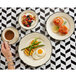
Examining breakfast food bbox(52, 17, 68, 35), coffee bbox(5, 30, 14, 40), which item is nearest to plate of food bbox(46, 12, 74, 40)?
breakfast food bbox(52, 17, 68, 35)

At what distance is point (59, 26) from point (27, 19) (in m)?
0.36

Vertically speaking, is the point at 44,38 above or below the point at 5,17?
below

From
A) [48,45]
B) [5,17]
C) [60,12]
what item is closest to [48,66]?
[48,45]

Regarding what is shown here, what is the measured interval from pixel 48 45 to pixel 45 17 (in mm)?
332

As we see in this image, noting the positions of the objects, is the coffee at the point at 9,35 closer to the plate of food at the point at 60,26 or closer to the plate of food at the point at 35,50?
the plate of food at the point at 35,50

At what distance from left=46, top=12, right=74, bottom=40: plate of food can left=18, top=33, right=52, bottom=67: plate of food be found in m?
0.12

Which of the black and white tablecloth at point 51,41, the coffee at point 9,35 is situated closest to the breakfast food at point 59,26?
the black and white tablecloth at point 51,41

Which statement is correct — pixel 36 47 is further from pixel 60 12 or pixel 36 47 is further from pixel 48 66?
pixel 60 12

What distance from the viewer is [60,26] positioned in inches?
69.5

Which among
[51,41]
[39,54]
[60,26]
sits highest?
[60,26]

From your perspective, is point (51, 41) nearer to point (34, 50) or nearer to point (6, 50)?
point (34, 50)

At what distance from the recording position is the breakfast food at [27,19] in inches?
68.4

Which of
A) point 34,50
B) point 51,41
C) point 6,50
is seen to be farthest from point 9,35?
point 51,41

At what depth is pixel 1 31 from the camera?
178 cm
